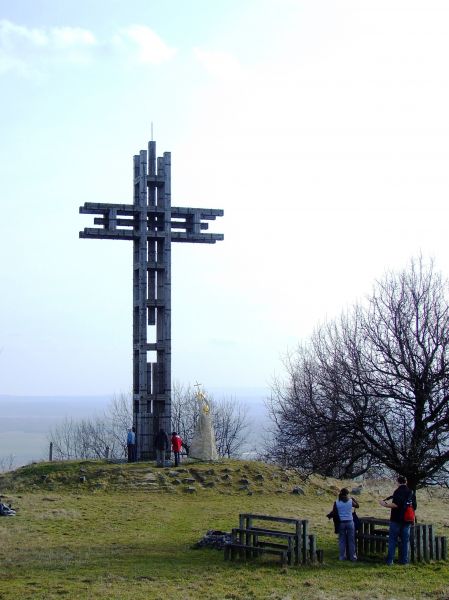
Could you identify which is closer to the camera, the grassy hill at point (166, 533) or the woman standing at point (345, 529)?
the grassy hill at point (166, 533)

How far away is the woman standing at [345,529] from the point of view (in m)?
18.2

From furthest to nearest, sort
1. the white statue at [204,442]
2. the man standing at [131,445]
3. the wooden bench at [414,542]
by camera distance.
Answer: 1. the white statue at [204,442]
2. the man standing at [131,445]
3. the wooden bench at [414,542]

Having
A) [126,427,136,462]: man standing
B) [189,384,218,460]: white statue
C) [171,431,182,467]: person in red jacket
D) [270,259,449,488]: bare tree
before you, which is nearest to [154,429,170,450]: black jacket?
[171,431,182,467]: person in red jacket

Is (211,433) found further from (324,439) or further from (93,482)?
(324,439)

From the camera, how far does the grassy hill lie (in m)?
15.3

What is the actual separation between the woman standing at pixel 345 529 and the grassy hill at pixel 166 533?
A: 0.43m

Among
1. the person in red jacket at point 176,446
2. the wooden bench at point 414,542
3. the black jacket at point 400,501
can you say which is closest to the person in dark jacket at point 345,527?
the wooden bench at point 414,542

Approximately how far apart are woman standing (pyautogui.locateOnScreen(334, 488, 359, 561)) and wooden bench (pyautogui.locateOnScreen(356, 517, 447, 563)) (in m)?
0.66

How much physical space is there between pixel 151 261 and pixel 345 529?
61.3 ft

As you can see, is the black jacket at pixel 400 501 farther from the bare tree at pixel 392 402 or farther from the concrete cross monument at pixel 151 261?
the concrete cross monument at pixel 151 261

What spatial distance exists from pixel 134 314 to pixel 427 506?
14215 millimetres

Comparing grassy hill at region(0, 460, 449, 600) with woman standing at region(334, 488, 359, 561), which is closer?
grassy hill at region(0, 460, 449, 600)

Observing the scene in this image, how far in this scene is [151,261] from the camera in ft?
114

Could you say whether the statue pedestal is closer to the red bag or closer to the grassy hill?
the grassy hill
